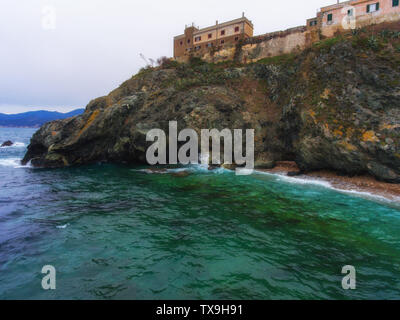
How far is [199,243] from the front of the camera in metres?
10.2

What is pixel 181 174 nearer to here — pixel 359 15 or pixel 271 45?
pixel 271 45

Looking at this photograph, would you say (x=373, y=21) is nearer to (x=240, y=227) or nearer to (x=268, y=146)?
(x=268, y=146)

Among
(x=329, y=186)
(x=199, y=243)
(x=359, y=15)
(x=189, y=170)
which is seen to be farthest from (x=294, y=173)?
(x=359, y=15)

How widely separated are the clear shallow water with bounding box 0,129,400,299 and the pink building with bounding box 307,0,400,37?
28331 millimetres

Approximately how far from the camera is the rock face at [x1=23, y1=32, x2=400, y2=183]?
790 inches

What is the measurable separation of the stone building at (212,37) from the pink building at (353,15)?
1413 cm

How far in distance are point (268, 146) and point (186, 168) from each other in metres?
11.3

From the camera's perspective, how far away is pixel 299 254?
9.14 metres

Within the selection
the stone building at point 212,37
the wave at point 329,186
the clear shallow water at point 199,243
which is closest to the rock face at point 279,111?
the wave at point 329,186

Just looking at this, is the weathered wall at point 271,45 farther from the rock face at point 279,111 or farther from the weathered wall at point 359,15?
the rock face at point 279,111

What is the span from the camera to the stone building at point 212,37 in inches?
1809

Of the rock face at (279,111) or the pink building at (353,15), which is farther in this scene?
the pink building at (353,15)

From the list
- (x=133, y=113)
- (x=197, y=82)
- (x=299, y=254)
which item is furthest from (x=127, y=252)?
(x=197, y=82)

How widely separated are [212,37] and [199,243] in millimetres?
51231
